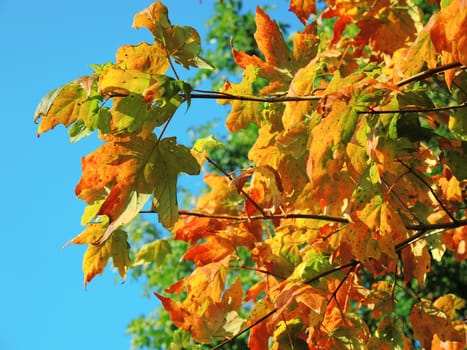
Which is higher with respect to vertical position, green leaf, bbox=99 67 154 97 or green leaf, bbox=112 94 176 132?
green leaf, bbox=99 67 154 97

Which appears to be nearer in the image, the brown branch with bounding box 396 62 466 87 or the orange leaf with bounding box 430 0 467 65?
the orange leaf with bounding box 430 0 467 65

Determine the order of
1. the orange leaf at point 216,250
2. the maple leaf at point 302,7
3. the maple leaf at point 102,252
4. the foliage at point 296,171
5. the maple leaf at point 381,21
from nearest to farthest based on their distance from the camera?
the foliage at point 296,171, the maple leaf at point 102,252, the orange leaf at point 216,250, the maple leaf at point 302,7, the maple leaf at point 381,21

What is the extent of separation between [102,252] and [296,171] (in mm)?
626

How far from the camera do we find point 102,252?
207 centimetres

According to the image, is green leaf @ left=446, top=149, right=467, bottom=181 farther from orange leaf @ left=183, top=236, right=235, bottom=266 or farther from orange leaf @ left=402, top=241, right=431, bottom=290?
orange leaf @ left=183, top=236, right=235, bottom=266

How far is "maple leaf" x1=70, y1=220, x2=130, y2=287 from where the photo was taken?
2037 mm

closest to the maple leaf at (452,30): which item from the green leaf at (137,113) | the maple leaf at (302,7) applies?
the green leaf at (137,113)

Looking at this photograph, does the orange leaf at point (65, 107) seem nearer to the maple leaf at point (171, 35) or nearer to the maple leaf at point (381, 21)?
the maple leaf at point (171, 35)

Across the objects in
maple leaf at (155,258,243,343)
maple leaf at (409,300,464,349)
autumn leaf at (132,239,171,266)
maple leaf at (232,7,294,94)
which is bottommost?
maple leaf at (409,300,464,349)

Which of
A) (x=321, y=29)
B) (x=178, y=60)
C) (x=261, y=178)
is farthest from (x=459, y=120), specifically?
(x=321, y=29)

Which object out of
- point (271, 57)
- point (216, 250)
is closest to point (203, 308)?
point (216, 250)

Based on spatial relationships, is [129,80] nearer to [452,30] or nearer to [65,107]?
[65,107]

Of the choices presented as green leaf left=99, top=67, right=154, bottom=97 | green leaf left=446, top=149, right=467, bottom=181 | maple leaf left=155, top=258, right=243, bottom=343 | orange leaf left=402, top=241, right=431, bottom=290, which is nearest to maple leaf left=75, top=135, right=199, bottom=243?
green leaf left=99, top=67, right=154, bottom=97

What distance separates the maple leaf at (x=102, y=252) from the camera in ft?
6.68
